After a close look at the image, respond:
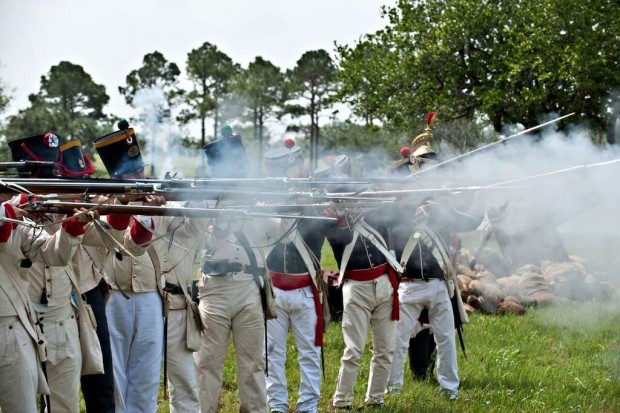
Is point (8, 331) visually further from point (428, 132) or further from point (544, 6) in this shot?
point (544, 6)

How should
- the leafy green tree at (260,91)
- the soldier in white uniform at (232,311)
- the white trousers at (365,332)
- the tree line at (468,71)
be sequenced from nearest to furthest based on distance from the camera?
the soldier in white uniform at (232,311) < the white trousers at (365,332) < the tree line at (468,71) < the leafy green tree at (260,91)

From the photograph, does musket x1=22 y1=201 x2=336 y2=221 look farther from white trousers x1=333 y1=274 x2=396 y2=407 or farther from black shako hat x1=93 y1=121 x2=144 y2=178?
white trousers x1=333 y1=274 x2=396 y2=407

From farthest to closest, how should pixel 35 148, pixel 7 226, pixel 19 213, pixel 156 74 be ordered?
pixel 156 74, pixel 35 148, pixel 7 226, pixel 19 213

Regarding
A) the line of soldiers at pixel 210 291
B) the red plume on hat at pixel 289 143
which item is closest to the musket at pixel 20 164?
the line of soldiers at pixel 210 291

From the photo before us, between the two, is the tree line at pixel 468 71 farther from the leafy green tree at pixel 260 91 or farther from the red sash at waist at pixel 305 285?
the red sash at waist at pixel 305 285

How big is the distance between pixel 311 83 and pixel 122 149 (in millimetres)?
38330

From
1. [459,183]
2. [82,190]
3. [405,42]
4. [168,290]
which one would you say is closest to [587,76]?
[405,42]

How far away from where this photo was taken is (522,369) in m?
8.39

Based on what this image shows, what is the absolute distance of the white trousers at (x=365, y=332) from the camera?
7133mm

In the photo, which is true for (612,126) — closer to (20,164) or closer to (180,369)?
(180,369)

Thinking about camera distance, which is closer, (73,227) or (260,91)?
(73,227)

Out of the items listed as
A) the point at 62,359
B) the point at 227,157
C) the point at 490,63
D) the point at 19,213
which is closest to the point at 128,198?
the point at 19,213

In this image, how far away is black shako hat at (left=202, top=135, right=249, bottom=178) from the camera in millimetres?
6250

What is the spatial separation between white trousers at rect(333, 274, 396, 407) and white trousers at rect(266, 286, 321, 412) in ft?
1.10
